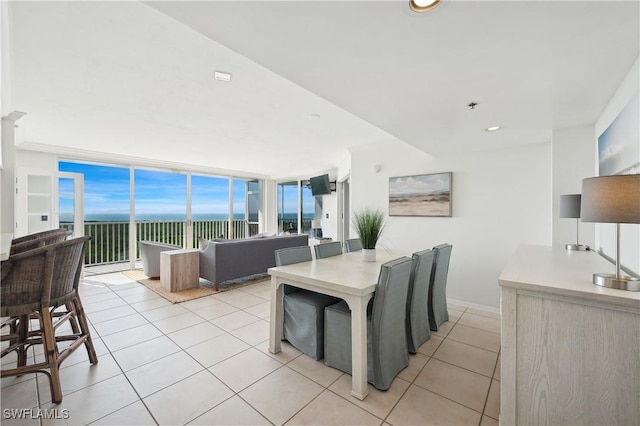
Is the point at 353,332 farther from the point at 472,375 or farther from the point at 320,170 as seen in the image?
the point at 320,170

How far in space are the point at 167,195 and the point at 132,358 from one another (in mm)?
5321

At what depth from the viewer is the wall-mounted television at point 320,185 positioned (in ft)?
22.6

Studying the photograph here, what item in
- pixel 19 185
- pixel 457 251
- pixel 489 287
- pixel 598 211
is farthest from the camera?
pixel 19 185

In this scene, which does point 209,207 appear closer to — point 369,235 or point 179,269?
point 179,269

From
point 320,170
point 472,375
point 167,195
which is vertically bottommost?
point 472,375

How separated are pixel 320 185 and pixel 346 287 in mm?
5426

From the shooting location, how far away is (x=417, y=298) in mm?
2408

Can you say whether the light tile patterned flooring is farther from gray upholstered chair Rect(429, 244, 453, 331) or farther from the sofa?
the sofa

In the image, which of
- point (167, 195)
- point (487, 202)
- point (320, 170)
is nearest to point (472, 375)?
point (487, 202)

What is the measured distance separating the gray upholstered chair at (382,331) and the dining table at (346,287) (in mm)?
103

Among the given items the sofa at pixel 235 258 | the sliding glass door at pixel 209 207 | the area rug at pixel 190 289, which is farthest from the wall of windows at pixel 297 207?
the area rug at pixel 190 289

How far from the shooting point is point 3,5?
145 centimetres

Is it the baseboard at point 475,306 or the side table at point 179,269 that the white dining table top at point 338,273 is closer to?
the baseboard at point 475,306

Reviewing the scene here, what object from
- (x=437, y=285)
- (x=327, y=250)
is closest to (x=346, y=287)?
(x=327, y=250)
